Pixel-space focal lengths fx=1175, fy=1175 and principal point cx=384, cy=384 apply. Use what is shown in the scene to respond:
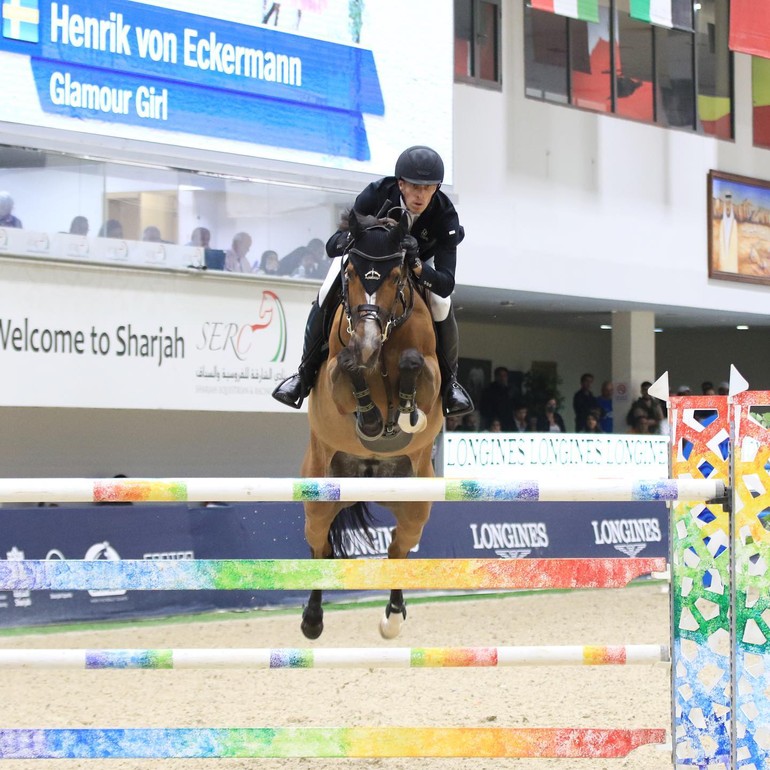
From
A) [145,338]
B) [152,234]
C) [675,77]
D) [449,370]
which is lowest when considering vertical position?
[449,370]

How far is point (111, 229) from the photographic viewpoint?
32.4 ft

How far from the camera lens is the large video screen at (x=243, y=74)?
9.20 meters

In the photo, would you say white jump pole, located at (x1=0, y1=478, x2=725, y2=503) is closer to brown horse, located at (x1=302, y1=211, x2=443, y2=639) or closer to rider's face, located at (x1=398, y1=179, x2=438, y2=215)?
brown horse, located at (x1=302, y1=211, x2=443, y2=639)

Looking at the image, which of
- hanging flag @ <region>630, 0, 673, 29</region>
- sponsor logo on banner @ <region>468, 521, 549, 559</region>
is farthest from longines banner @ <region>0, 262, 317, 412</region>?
hanging flag @ <region>630, 0, 673, 29</region>

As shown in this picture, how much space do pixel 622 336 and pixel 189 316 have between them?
8439 millimetres

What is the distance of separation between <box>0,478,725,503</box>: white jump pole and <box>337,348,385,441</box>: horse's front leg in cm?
119

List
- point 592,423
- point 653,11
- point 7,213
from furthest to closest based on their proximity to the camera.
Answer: point 592,423 → point 653,11 → point 7,213

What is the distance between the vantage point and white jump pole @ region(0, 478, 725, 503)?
3.57 metres

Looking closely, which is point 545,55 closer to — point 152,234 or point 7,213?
point 152,234

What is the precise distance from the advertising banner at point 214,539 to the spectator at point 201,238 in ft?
7.94

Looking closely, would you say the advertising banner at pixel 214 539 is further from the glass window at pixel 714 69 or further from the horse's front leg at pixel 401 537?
the glass window at pixel 714 69

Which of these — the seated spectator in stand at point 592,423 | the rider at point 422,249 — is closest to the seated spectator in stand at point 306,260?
the seated spectator in stand at point 592,423

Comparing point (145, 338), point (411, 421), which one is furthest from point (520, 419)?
point (411, 421)

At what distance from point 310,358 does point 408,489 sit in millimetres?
Answer: 1989
